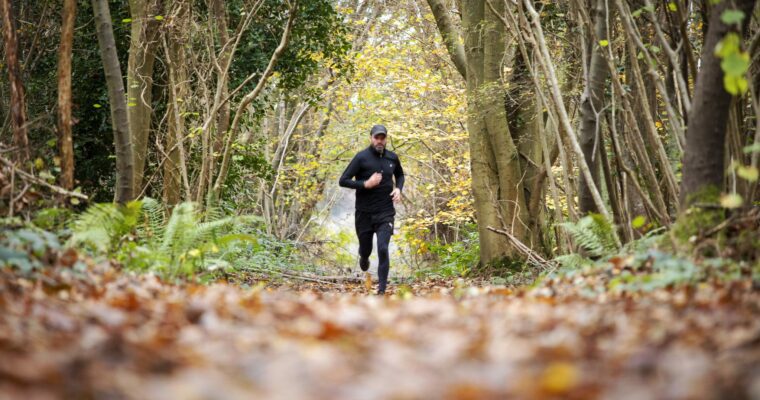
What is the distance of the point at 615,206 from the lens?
7762mm

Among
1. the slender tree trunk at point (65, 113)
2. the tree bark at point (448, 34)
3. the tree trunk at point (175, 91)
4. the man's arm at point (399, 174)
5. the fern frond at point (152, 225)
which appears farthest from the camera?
the tree bark at point (448, 34)

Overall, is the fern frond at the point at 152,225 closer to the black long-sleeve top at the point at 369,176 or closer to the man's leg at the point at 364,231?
the black long-sleeve top at the point at 369,176

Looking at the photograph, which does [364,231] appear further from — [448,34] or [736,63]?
[736,63]

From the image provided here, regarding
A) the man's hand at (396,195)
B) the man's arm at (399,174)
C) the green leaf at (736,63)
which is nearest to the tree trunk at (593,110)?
the man's hand at (396,195)

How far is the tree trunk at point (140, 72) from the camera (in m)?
11.7

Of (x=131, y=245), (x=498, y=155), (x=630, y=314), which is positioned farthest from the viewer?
(x=498, y=155)

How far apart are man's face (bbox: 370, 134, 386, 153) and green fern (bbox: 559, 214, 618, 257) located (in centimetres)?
316

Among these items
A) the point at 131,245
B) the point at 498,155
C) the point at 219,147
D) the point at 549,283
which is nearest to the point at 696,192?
the point at 549,283

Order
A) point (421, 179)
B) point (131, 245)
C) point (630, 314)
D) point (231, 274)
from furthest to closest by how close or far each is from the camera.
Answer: point (421, 179) → point (231, 274) → point (131, 245) → point (630, 314)

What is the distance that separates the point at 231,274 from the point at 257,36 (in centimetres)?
610

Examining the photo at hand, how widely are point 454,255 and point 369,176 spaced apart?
6.93m

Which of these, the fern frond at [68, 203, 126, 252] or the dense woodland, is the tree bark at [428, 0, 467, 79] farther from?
the fern frond at [68, 203, 126, 252]

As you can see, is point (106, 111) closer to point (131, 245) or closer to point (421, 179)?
point (131, 245)

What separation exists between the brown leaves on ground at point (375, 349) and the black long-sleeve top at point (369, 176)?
490 cm
